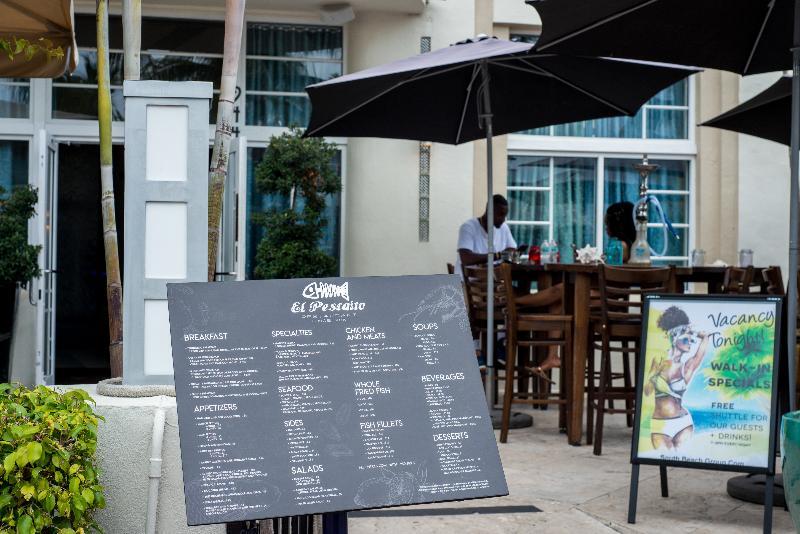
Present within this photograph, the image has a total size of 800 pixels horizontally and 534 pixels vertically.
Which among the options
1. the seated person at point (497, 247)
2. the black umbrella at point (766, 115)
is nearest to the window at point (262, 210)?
the seated person at point (497, 247)

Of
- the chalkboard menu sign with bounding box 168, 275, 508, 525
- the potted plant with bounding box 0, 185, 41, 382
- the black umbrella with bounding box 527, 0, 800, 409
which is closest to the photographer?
the chalkboard menu sign with bounding box 168, 275, 508, 525

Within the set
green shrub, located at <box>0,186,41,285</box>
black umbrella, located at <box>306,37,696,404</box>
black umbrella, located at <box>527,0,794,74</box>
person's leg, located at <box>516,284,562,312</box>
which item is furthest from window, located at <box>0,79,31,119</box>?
black umbrella, located at <box>527,0,794,74</box>

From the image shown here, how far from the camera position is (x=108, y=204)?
382 centimetres

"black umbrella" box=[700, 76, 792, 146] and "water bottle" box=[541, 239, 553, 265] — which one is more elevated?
"black umbrella" box=[700, 76, 792, 146]

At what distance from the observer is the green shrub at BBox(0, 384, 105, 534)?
278cm

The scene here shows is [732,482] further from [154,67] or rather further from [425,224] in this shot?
[154,67]

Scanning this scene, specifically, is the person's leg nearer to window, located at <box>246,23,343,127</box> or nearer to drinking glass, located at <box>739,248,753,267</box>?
drinking glass, located at <box>739,248,753,267</box>

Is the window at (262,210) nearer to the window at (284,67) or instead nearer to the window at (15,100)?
the window at (284,67)

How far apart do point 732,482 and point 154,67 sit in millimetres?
6619

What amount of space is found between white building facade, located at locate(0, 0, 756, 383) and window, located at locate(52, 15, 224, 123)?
13mm

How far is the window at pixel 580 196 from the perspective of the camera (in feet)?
32.6

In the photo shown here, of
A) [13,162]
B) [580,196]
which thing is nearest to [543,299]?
[580,196]

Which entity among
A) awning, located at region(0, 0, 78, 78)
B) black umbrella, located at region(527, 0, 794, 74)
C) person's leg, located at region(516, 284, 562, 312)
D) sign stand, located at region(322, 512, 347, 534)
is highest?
black umbrella, located at region(527, 0, 794, 74)

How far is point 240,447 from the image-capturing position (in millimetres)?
2373
